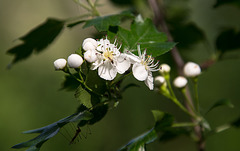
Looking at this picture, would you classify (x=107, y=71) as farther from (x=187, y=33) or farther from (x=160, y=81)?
(x=187, y=33)

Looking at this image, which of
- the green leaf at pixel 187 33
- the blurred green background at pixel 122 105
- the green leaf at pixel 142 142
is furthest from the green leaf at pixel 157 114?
the blurred green background at pixel 122 105

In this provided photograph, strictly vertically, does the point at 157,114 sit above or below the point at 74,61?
below

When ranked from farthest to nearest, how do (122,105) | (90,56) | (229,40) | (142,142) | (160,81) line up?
(122,105) < (229,40) < (160,81) < (142,142) < (90,56)

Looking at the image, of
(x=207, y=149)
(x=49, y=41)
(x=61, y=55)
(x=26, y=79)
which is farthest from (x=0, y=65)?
(x=207, y=149)

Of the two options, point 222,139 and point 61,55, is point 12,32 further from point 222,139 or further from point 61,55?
point 222,139

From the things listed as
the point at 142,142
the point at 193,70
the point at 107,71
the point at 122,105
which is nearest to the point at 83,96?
the point at 107,71
